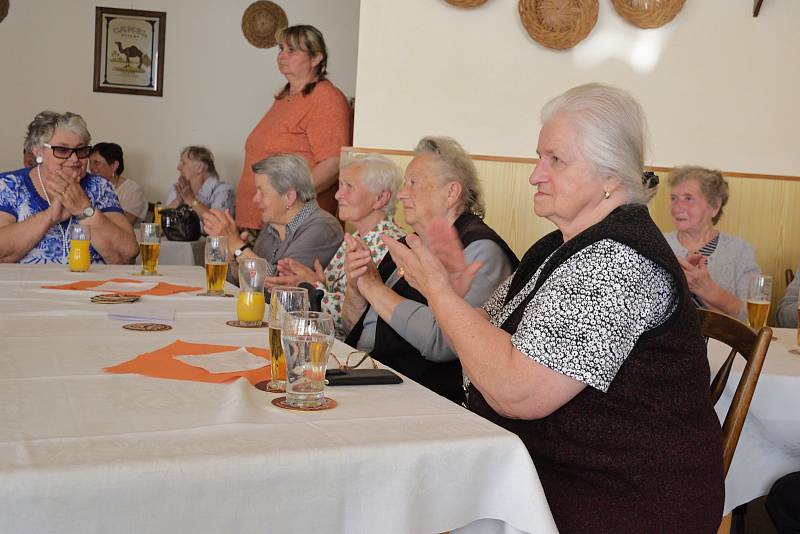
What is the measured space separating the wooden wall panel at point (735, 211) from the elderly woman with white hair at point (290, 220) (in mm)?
669

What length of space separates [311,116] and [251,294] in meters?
2.39

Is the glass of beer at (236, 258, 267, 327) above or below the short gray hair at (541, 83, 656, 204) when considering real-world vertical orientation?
below

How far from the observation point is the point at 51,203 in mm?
3160

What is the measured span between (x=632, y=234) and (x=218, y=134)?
19.6ft

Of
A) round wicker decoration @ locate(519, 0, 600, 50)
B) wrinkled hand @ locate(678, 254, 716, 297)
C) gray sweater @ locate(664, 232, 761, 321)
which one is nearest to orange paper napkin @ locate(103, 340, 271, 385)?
wrinkled hand @ locate(678, 254, 716, 297)

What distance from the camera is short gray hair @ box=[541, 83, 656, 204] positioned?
1.51 meters

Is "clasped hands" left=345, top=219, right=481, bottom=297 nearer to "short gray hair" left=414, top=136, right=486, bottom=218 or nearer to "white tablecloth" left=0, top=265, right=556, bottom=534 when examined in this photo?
"short gray hair" left=414, top=136, right=486, bottom=218

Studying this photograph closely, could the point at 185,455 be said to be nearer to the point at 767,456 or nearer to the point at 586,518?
the point at 586,518

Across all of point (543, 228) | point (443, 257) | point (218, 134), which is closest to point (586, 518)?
point (443, 257)

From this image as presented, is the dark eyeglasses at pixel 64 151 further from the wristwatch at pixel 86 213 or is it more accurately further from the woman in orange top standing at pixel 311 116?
the woman in orange top standing at pixel 311 116

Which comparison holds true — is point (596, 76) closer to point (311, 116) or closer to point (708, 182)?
point (708, 182)

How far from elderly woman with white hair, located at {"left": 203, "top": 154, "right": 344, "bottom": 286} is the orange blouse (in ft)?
2.39

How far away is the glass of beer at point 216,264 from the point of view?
2342 mm

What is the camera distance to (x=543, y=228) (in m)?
4.08
